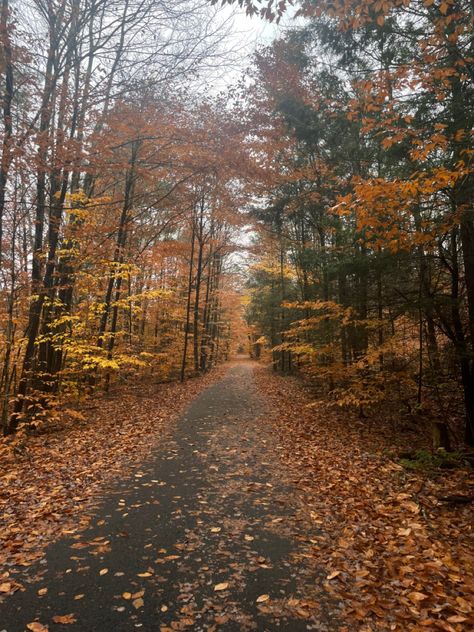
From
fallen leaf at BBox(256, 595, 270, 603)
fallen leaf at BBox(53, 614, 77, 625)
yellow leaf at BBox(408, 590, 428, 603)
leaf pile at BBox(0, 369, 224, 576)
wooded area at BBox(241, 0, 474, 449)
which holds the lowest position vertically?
fallen leaf at BBox(256, 595, 270, 603)

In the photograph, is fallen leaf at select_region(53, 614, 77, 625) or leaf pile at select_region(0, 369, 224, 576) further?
leaf pile at select_region(0, 369, 224, 576)

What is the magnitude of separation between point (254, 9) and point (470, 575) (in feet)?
21.7

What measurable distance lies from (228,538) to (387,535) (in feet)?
6.36

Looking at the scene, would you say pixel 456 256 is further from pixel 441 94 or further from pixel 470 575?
pixel 470 575

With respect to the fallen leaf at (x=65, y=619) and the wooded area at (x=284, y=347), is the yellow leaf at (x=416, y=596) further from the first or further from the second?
the fallen leaf at (x=65, y=619)

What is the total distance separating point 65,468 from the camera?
21.5 feet

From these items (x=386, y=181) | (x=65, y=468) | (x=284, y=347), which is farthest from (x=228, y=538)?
(x=284, y=347)

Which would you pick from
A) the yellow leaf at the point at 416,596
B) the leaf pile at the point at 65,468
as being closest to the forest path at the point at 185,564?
the leaf pile at the point at 65,468

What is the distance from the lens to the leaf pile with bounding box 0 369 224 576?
438 cm

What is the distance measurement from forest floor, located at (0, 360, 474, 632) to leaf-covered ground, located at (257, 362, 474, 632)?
17 millimetres

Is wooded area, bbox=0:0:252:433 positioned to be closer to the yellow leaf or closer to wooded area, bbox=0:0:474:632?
wooded area, bbox=0:0:474:632

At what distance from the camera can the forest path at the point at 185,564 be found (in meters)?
3.04

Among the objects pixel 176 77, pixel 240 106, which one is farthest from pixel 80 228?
pixel 240 106

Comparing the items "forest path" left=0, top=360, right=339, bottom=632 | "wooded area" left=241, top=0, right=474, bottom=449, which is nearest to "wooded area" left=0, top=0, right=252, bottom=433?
"wooded area" left=241, top=0, right=474, bottom=449
